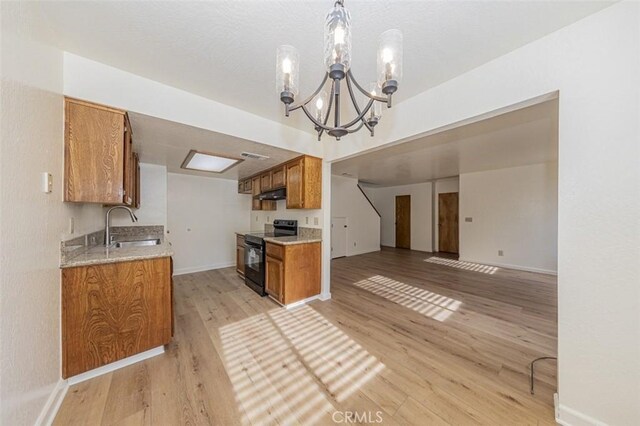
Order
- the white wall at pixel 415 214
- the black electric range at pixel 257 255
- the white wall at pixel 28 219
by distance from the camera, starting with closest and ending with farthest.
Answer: the white wall at pixel 28 219 → the black electric range at pixel 257 255 → the white wall at pixel 415 214

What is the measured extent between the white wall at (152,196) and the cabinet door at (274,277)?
85.7 inches

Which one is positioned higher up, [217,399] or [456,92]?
[456,92]

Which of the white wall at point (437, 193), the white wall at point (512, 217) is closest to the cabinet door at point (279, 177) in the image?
the white wall at point (512, 217)

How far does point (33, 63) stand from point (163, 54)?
67 cm

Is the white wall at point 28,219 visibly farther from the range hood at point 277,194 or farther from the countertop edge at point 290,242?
the range hood at point 277,194

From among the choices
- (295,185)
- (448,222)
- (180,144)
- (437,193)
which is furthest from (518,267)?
(180,144)

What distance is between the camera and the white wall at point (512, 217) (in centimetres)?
471

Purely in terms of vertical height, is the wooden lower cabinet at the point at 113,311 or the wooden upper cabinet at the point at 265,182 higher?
the wooden upper cabinet at the point at 265,182

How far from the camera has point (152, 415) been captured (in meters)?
1.38

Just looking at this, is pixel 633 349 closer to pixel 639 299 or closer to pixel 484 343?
pixel 639 299

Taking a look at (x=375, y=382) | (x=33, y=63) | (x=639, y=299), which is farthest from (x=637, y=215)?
(x=33, y=63)

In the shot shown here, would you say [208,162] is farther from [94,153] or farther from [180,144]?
[94,153]

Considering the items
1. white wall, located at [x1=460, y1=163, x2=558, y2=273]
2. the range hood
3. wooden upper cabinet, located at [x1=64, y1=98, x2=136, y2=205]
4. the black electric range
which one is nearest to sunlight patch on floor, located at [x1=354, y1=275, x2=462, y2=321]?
the black electric range

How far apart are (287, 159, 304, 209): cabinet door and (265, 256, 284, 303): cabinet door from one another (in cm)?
85
